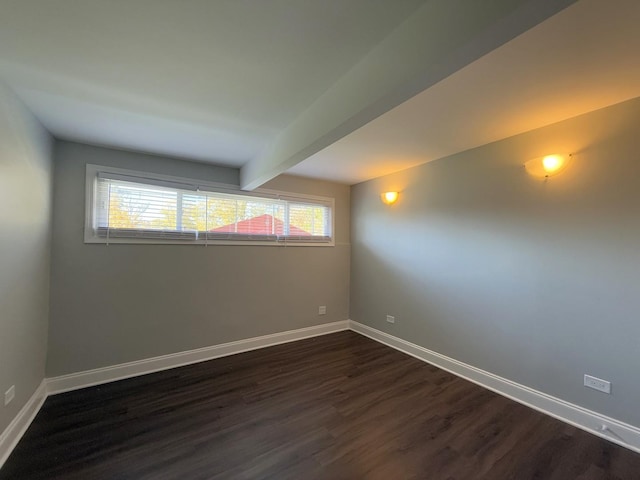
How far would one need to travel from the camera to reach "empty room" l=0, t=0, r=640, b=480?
1.35 metres

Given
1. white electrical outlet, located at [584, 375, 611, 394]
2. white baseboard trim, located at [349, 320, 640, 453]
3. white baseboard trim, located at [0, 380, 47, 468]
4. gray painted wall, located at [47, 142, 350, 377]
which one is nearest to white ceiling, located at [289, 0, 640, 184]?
gray painted wall, located at [47, 142, 350, 377]

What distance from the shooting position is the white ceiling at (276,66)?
119cm

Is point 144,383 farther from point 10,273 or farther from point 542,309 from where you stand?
point 542,309

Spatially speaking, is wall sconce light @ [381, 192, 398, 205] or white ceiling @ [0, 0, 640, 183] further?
wall sconce light @ [381, 192, 398, 205]

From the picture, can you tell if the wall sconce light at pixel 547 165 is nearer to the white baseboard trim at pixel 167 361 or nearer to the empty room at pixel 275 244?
the empty room at pixel 275 244

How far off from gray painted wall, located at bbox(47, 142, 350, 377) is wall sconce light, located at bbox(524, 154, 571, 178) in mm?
2612

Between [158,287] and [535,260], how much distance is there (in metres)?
3.73

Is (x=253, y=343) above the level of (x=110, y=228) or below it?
below

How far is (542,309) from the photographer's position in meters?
2.38

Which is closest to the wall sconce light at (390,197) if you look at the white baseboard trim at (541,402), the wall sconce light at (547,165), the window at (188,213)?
the window at (188,213)

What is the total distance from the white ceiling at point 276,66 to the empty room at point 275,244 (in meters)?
0.01

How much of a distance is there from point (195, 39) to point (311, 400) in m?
2.72

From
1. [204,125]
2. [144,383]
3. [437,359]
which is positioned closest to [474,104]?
[204,125]

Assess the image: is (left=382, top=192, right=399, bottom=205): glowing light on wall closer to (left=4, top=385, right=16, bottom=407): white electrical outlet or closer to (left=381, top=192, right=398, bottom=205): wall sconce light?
(left=381, top=192, right=398, bottom=205): wall sconce light
